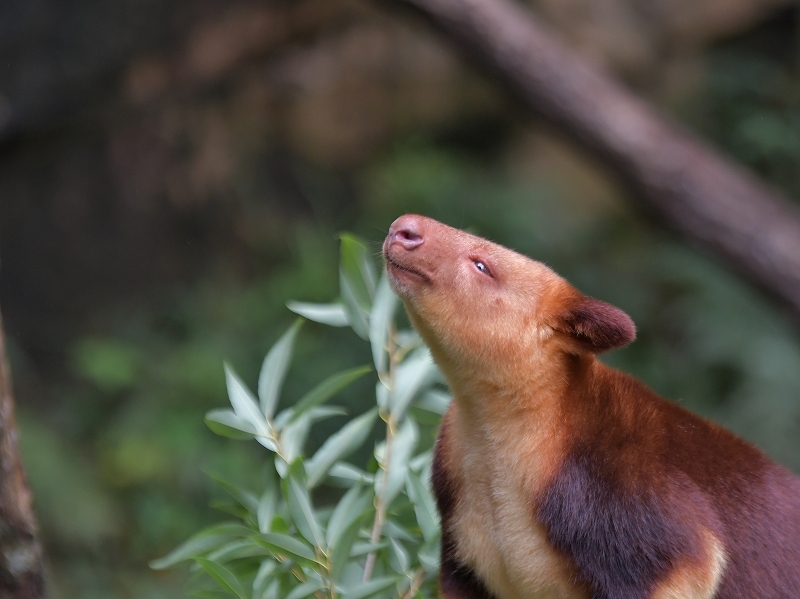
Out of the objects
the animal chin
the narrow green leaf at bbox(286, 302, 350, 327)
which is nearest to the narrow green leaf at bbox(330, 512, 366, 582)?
the animal chin

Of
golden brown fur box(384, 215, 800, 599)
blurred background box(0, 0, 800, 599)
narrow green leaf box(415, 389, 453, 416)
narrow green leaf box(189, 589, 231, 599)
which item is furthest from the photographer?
blurred background box(0, 0, 800, 599)

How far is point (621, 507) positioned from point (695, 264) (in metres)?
3.99

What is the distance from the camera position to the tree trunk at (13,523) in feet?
6.21

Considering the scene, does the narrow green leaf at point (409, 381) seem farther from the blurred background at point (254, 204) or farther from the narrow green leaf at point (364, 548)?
the blurred background at point (254, 204)

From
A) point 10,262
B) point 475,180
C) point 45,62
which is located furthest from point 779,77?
point 10,262

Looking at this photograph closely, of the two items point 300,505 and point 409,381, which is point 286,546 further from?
point 409,381

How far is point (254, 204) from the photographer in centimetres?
564

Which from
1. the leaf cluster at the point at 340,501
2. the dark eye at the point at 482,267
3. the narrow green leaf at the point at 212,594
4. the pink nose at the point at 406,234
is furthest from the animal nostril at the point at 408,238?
the narrow green leaf at the point at 212,594

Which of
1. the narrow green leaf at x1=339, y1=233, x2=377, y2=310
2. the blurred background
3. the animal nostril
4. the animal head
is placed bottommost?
the blurred background

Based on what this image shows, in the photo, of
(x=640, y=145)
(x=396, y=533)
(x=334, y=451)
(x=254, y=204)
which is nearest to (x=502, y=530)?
(x=396, y=533)

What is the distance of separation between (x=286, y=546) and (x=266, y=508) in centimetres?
27

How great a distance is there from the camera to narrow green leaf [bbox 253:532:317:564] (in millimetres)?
1815

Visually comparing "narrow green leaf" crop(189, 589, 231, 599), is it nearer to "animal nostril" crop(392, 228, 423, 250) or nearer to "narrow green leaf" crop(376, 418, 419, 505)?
"narrow green leaf" crop(376, 418, 419, 505)

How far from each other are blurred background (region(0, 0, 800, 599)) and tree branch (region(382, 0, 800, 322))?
0.87 feet
